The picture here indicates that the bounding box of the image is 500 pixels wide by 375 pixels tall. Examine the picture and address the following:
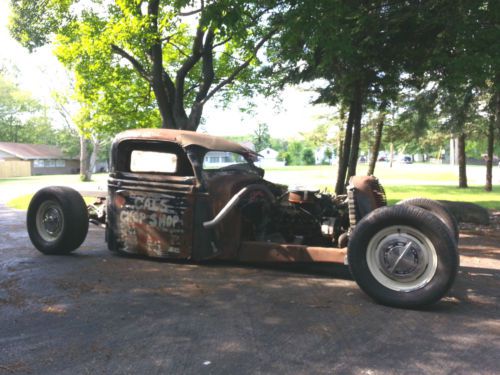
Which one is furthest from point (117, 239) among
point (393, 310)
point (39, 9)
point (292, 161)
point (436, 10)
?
point (292, 161)

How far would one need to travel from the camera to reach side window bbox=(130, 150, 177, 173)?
618cm

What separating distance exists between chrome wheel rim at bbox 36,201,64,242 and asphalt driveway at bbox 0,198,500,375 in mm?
822

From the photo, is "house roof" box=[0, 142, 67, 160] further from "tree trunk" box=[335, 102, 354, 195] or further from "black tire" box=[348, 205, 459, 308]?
"black tire" box=[348, 205, 459, 308]

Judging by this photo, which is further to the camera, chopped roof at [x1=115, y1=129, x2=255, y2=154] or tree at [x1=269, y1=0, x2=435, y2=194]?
tree at [x1=269, y1=0, x2=435, y2=194]

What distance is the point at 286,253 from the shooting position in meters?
5.46

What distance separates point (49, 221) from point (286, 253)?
3508 mm

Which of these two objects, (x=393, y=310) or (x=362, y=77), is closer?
(x=393, y=310)

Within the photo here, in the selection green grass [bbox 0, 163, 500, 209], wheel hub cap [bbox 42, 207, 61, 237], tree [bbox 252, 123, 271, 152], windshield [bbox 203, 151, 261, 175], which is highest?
tree [bbox 252, 123, 271, 152]

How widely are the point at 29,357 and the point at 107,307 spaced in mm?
1118

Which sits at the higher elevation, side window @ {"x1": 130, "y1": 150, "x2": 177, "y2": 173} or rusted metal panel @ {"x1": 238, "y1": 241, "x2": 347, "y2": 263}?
side window @ {"x1": 130, "y1": 150, "x2": 177, "y2": 173}

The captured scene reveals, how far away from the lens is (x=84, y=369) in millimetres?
3111

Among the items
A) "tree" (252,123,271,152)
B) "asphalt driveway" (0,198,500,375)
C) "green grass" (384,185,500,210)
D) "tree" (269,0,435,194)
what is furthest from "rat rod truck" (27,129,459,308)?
"green grass" (384,185,500,210)

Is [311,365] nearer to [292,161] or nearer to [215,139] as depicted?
[215,139]

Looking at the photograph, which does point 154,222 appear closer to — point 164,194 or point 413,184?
point 164,194
